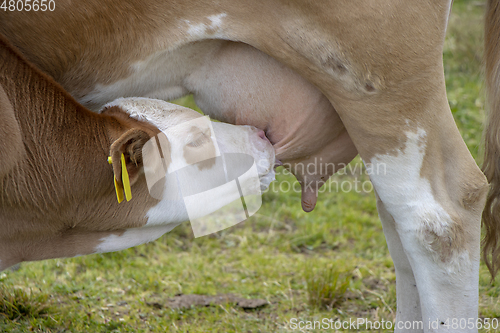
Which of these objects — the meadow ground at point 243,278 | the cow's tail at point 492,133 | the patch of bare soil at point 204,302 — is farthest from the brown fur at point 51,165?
the cow's tail at point 492,133

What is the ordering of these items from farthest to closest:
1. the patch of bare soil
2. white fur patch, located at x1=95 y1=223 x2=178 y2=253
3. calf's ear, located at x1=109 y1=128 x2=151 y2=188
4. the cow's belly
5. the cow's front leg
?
the patch of bare soil → the cow's front leg → white fur patch, located at x1=95 y1=223 x2=178 y2=253 → the cow's belly → calf's ear, located at x1=109 y1=128 x2=151 y2=188

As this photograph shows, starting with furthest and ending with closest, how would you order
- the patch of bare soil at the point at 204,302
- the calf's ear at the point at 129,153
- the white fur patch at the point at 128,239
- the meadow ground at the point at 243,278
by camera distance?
the patch of bare soil at the point at 204,302 < the meadow ground at the point at 243,278 < the white fur patch at the point at 128,239 < the calf's ear at the point at 129,153

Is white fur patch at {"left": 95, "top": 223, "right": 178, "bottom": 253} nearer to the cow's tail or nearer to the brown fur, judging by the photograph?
the brown fur

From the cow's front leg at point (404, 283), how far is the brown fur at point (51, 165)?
115cm

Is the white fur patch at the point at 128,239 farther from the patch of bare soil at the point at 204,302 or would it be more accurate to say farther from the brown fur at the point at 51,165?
the patch of bare soil at the point at 204,302

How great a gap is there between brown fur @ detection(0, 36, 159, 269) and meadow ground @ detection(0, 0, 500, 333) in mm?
586

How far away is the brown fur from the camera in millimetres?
2213

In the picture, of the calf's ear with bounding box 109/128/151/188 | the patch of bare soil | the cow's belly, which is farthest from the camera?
the patch of bare soil

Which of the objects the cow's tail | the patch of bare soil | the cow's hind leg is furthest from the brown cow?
the cow's tail

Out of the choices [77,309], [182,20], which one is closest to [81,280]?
[77,309]

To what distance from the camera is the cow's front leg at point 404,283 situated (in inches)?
105

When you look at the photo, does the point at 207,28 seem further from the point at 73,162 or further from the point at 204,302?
the point at 204,302

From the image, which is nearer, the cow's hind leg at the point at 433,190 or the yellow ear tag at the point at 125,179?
the yellow ear tag at the point at 125,179

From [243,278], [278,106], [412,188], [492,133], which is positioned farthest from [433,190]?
[243,278]
